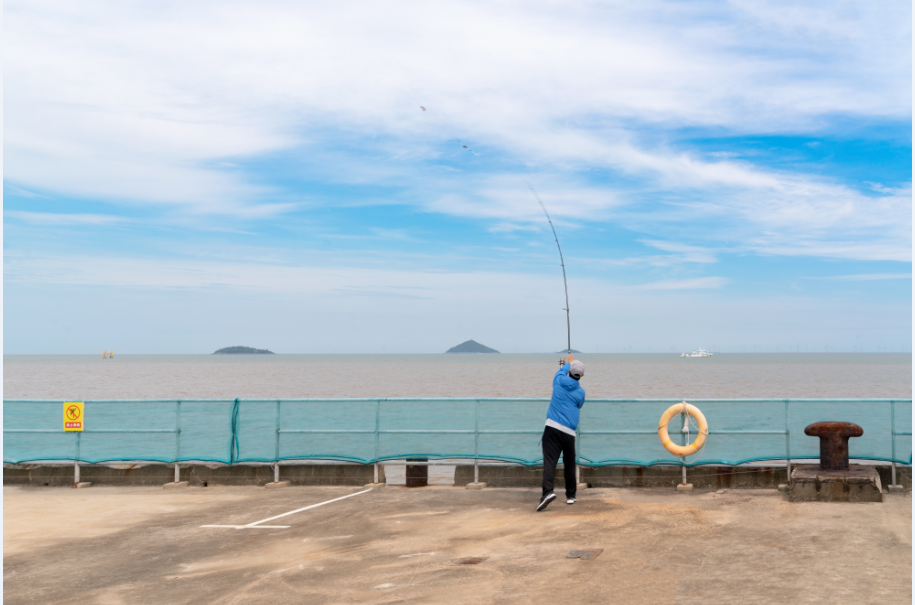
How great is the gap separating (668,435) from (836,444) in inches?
94.0

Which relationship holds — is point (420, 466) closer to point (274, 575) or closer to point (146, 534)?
point (146, 534)

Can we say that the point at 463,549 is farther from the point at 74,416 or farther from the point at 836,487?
the point at 74,416

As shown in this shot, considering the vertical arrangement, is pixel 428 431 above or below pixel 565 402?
below

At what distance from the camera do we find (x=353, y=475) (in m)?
12.4

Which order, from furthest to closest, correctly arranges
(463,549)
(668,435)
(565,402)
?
1. (668,435)
2. (565,402)
3. (463,549)

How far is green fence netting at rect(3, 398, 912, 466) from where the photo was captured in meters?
11.8

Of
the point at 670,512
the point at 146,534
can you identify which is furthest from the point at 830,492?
the point at 146,534

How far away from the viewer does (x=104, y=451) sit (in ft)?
42.4

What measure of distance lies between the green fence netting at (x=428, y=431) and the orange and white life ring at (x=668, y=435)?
234 mm

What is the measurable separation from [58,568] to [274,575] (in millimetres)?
2283

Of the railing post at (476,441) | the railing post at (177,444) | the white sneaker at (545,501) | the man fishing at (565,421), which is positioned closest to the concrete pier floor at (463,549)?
the white sneaker at (545,501)

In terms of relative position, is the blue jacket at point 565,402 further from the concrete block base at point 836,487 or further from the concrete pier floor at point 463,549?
the concrete block base at point 836,487

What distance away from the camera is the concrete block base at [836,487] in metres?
9.62

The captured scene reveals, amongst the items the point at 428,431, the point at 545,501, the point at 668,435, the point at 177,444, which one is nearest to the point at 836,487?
the point at 668,435
